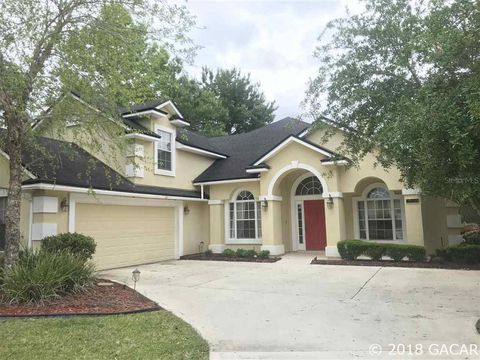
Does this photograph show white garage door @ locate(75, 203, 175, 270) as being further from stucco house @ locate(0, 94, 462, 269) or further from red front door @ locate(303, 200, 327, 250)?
red front door @ locate(303, 200, 327, 250)

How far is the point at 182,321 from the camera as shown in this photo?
668 cm

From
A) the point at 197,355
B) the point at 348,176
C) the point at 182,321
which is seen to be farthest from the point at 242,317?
the point at 348,176

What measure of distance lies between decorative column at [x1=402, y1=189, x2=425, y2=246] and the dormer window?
957 cm

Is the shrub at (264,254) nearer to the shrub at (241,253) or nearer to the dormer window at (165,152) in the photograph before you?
the shrub at (241,253)

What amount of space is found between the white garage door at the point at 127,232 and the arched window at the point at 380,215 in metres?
8.17

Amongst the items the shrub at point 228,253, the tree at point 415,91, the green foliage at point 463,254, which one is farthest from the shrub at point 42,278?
the green foliage at point 463,254

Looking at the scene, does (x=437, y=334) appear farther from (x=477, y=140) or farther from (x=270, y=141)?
(x=270, y=141)

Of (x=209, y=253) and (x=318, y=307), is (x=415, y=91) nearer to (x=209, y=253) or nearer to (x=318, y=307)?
(x=318, y=307)

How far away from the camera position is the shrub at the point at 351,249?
14.2 meters

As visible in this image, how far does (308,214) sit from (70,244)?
10.6 meters

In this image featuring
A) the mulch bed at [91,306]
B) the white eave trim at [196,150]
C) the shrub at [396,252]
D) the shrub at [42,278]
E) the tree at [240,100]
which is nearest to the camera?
the mulch bed at [91,306]

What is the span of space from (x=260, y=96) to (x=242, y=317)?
32.9m

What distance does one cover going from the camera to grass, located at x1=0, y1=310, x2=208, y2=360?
5.12 meters

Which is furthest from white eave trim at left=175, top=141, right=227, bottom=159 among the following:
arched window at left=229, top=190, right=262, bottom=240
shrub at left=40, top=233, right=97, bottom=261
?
shrub at left=40, top=233, right=97, bottom=261
